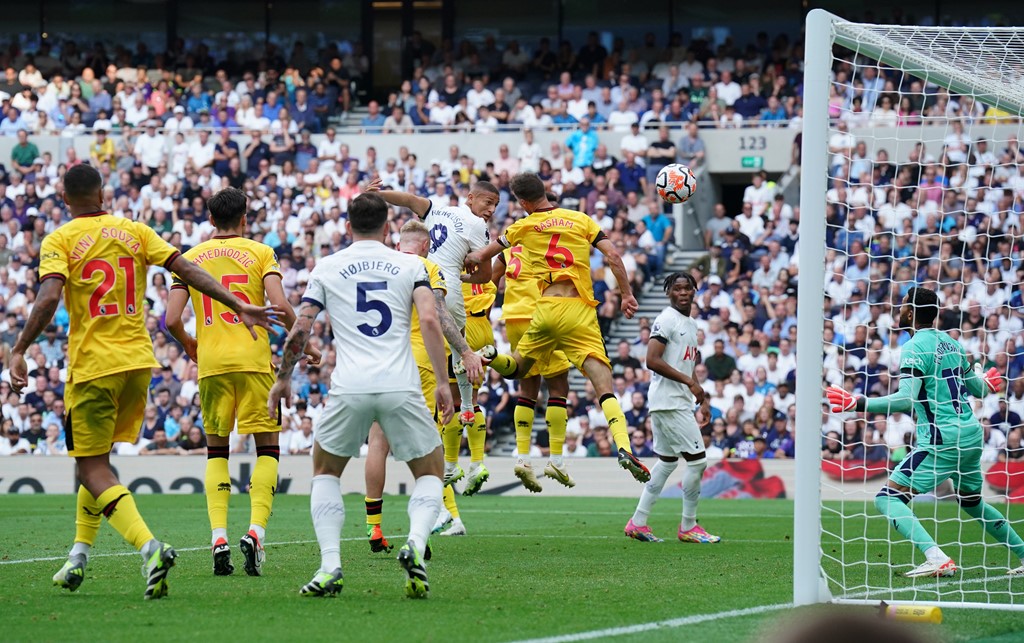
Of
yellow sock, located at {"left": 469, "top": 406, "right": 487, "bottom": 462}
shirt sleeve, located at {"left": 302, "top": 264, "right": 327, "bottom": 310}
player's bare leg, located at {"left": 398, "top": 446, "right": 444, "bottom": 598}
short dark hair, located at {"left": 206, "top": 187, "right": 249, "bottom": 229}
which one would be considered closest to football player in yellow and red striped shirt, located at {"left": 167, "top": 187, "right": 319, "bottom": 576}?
short dark hair, located at {"left": 206, "top": 187, "right": 249, "bottom": 229}

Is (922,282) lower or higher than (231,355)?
higher

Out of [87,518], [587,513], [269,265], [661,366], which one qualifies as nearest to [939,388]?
[661,366]

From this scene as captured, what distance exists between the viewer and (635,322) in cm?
2455

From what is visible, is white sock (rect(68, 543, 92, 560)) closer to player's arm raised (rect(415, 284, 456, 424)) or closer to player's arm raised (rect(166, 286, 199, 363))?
player's arm raised (rect(166, 286, 199, 363))

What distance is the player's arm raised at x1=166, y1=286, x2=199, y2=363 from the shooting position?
29.9ft

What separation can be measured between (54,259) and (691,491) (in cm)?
629

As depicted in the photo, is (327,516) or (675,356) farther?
(675,356)

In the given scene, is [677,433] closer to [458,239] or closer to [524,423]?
[524,423]

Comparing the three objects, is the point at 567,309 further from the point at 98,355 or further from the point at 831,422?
the point at 831,422

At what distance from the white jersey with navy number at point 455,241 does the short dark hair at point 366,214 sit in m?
4.47

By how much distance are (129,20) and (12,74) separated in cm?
397

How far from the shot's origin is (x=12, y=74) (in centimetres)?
3275

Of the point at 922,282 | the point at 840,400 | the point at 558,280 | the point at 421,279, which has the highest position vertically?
the point at 421,279

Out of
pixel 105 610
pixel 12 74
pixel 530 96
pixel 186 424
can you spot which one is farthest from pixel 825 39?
pixel 12 74
